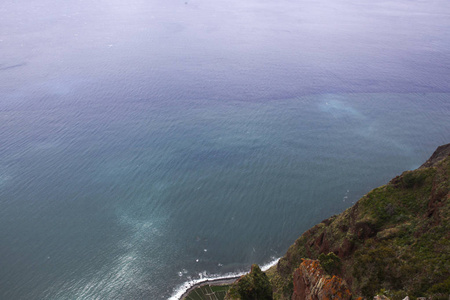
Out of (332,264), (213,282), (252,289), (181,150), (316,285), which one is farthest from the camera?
(181,150)

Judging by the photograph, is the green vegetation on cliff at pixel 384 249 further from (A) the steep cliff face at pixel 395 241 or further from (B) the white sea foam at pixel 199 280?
(B) the white sea foam at pixel 199 280

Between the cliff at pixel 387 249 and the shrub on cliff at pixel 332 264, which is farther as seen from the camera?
the shrub on cliff at pixel 332 264

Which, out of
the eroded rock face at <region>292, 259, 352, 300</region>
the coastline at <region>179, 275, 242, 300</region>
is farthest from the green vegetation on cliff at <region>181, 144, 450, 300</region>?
the coastline at <region>179, 275, 242, 300</region>

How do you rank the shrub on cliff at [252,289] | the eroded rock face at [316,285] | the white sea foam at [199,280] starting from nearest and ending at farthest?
1. the eroded rock face at [316,285]
2. the shrub on cliff at [252,289]
3. the white sea foam at [199,280]

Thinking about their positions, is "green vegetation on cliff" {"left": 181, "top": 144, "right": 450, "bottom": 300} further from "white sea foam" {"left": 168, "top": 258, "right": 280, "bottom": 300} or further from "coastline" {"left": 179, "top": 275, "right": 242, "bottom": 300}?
"white sea foam" {"left": 168, "top": 258, "right": 280, "bottom": 300}

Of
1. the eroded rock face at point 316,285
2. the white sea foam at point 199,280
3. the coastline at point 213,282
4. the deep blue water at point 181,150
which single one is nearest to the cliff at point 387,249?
the eroded rock face at point 316,285

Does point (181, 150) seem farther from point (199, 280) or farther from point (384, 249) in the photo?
point (384, 249)

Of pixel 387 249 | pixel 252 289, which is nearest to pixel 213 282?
pixel 252 289

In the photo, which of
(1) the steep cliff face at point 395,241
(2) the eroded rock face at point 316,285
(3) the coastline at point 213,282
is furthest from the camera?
(3) the coastline at point 213,282
